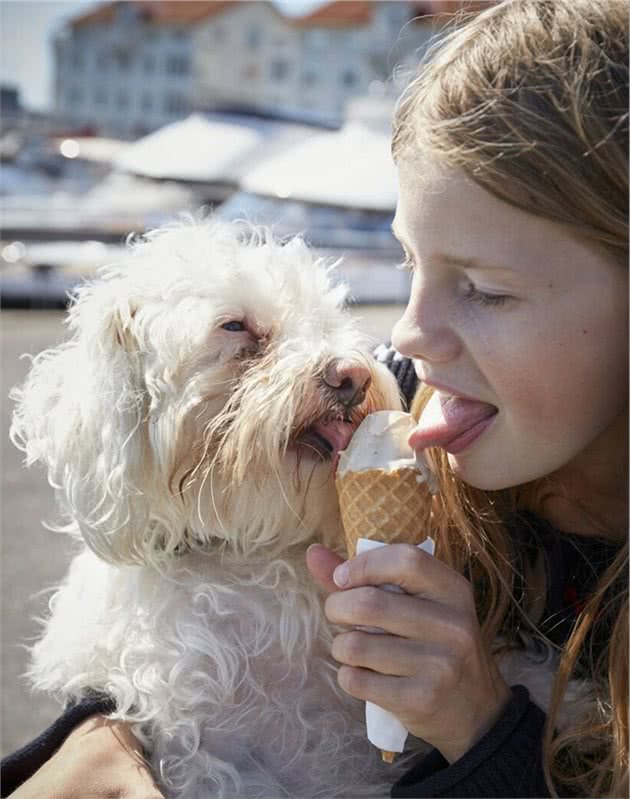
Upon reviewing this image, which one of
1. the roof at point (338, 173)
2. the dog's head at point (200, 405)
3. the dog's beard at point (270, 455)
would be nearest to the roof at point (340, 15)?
the roof at point (338, 173)

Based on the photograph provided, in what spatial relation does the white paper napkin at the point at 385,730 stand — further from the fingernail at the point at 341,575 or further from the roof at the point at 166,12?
the roof at the point at 166,12

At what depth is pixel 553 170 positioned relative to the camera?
136 centimetres

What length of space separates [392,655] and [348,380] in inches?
22.9

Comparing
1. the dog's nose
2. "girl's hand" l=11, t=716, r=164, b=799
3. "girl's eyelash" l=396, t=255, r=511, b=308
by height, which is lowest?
"girl's hand" l=11, t=716, r=164, b=799

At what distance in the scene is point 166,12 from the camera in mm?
65188

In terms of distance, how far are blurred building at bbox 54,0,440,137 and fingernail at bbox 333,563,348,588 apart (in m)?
61.5

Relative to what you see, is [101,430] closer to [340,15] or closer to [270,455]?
[270,455]

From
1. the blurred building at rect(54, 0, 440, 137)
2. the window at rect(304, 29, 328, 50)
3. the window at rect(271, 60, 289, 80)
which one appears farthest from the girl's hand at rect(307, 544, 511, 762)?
the window at rect(271, 60, 289, 80)

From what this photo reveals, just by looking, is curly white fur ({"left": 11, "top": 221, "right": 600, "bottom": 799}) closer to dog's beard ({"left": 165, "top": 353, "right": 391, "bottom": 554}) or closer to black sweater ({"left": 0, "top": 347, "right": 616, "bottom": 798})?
dog's beard ({"left": 165, "top": 353, "right": 391, "bottom": 554})

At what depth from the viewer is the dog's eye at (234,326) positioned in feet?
6.49

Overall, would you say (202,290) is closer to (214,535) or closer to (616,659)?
(214,535)

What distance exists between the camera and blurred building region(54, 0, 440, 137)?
204 ft

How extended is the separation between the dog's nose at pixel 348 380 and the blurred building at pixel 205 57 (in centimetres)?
6099

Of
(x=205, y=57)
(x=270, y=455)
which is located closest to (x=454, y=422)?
(x=270, y=455)
